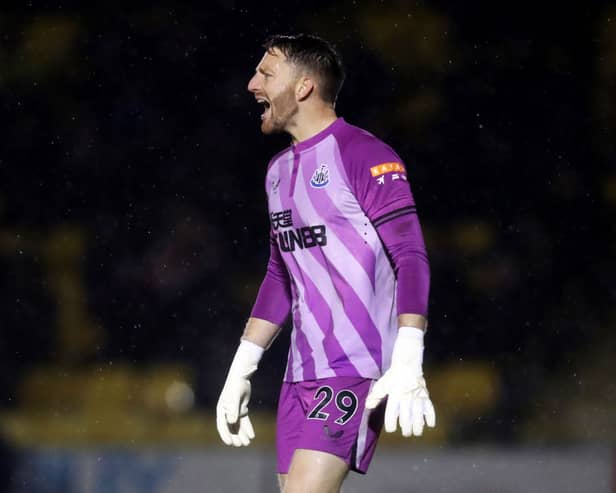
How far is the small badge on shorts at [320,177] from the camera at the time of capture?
257 cm

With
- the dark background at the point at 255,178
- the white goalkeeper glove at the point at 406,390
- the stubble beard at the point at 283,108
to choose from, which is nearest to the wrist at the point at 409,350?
the white goalkeeper glove at the point at 406,390

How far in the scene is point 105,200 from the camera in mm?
7059

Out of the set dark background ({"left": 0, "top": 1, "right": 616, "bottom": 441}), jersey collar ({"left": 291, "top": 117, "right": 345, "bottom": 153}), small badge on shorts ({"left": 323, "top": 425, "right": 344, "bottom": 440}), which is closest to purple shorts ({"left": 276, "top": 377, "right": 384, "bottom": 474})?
small badge on shorts ({"left": 323, "top": 425, "right": 344, "bottom": 440})

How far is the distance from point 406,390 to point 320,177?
59cm

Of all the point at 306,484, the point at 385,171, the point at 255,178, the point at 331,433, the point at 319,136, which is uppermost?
the point at 255,178

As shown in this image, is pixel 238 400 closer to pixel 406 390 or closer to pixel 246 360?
pixel 246 360

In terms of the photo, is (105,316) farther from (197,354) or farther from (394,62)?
(394,62)

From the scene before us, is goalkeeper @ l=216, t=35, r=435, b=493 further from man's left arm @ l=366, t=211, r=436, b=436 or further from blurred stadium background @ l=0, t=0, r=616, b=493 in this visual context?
blurred stadium background @ l=0, t=0, r=616, b=493

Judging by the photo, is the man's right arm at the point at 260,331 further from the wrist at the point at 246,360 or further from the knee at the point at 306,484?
the knee at the point at 306,484

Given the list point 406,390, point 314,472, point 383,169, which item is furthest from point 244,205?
point 406,390

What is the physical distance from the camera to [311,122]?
2709mm

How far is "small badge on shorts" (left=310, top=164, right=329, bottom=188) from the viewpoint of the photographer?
2574 millimetres

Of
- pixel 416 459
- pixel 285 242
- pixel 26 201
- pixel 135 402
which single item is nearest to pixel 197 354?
pixel 135 402

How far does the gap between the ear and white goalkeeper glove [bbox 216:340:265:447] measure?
2.14 ft
